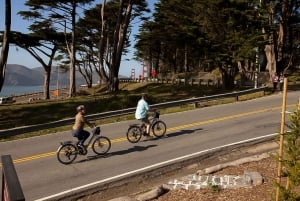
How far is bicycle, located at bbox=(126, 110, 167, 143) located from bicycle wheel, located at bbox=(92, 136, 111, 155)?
1.55 meters

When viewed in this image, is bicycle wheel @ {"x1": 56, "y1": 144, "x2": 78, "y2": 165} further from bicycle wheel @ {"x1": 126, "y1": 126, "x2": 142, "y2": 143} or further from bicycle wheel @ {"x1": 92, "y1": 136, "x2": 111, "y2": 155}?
bicycle wheel @ {"x1": 126, "y1": 126, "x2": 142, "y2": 143}

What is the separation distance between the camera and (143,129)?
15242 millimetres

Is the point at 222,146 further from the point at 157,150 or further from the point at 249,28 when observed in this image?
the point at 249,28

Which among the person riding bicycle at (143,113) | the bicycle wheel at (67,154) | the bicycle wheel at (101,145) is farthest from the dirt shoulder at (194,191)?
the person riding bicycle at (143,113)

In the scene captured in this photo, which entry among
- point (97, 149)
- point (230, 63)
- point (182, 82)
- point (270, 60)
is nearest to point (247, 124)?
point (97, 149)

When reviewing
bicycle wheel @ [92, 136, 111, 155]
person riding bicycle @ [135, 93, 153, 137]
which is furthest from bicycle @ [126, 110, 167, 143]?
bicycle wheel @ [92, 136, 111, 155]

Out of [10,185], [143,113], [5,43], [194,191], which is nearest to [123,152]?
[143,113]

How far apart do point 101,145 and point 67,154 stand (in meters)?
1.36

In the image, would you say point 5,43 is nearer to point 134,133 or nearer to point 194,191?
point 134,133

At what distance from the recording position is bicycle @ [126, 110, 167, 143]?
590 inches

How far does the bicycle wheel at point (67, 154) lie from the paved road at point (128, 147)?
19cm

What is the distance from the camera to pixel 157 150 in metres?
13.6

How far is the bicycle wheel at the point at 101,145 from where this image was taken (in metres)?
13.4

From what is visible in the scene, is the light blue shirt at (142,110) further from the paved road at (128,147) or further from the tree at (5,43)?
the tree at (5,43)
